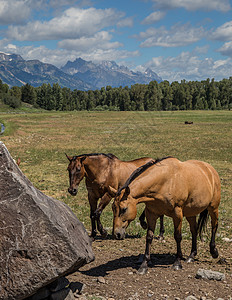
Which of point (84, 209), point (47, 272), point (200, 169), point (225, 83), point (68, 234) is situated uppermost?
point (225, 83)

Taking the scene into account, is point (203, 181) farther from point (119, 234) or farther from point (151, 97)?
point (151, 97)

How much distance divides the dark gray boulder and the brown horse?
166cm

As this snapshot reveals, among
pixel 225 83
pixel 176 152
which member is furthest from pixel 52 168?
pixel 225 83

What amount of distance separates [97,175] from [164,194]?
2.78 m

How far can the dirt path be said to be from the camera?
556 centimetres

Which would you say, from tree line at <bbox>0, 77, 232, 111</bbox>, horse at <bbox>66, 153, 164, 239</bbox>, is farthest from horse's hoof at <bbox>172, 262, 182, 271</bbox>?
tree line at <bbox>0, 77, 232, 111</bbox>

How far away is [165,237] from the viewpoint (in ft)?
30.3

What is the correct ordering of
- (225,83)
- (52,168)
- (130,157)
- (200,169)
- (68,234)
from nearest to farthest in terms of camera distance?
(68,234) < (200,169) < (52,168) < (130,157) < (225,83)

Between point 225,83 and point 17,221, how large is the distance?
164753 millimetres

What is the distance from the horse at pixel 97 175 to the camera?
871 cm

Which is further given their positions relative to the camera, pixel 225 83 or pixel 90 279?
pixel 225 83

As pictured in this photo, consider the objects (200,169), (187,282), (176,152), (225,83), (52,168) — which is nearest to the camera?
(187,282)

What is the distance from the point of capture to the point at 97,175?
8805 millimetres

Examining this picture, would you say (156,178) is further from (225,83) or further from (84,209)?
(225,83)
